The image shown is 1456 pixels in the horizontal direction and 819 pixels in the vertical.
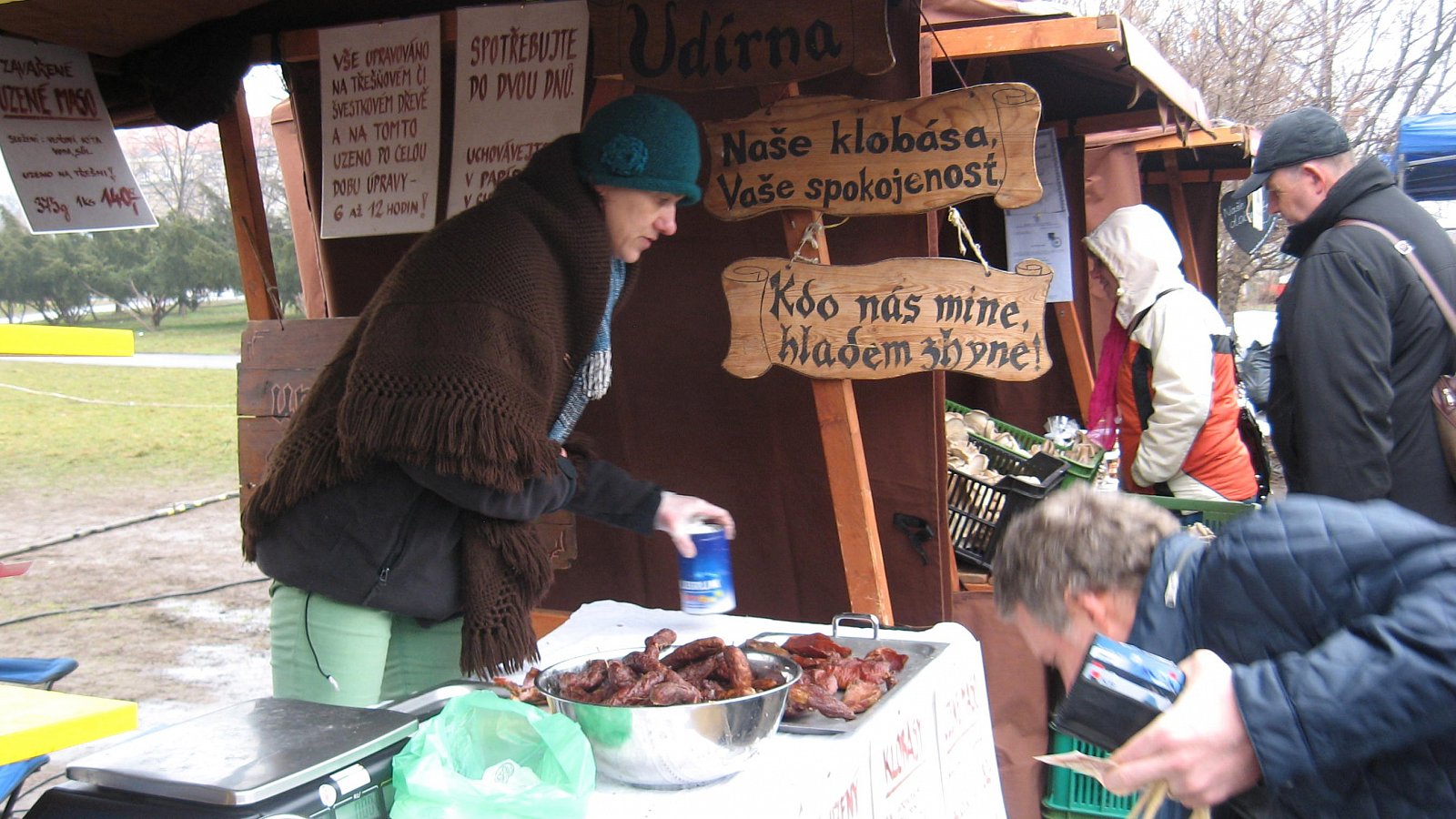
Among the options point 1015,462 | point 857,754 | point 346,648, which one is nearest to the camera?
point 857,754

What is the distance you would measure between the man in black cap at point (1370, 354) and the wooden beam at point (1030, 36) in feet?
2.87

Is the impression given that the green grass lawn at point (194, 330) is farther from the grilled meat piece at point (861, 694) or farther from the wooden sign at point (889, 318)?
the grilled meat piece at point (861, 694)

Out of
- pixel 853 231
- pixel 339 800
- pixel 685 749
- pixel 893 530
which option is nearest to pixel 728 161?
pixel 853 231

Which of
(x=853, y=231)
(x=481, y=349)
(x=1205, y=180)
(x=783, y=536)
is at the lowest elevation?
(x=783, y=536)

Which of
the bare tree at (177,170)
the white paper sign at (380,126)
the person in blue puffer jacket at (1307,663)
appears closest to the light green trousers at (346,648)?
the person in blue puffer jacket at (1307,663)

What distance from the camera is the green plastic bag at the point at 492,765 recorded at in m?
1.52

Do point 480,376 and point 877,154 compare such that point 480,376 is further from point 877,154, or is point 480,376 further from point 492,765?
point 877,154

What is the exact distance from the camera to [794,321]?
315 cm

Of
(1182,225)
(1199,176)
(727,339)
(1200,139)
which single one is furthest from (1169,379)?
(1199,176)

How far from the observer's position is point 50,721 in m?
1.54

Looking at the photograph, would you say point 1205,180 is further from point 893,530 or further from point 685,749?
point 685,749

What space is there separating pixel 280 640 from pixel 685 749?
1.04 meters

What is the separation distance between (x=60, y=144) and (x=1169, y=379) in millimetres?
4023

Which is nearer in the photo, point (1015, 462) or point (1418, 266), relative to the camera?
point (1418, 266)
